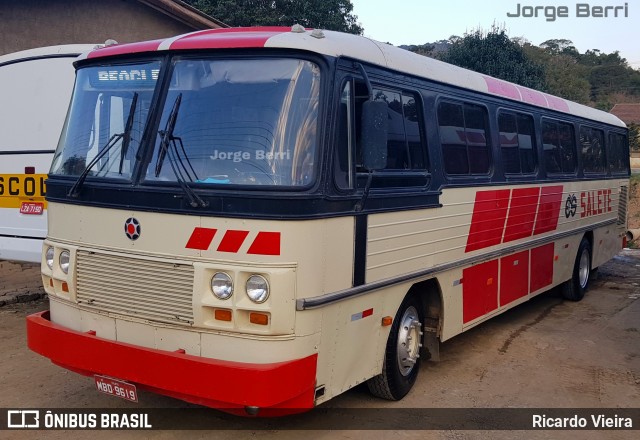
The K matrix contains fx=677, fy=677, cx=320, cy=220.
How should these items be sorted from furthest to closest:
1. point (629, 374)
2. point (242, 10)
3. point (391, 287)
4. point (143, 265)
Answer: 1. point (242, 10)
2. point (629, 374)
3. point (391, 287)
4. point (143, 265)

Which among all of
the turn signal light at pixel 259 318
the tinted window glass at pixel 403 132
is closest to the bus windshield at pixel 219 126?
the turn signal light at pixel 259 318

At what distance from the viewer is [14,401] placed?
18.1 feet

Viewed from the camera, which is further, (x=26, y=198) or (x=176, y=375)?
(x=26, y=198)

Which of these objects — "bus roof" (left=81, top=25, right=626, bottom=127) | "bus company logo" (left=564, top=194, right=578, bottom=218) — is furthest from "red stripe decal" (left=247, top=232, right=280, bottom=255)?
"bus company logo" (left=564, top=194, right=578, bottom=218)

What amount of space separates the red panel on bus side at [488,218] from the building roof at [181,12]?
986 centimetres

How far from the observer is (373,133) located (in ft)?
15.2

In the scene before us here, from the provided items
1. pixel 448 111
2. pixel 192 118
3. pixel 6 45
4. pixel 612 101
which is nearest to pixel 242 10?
pixel 6 45

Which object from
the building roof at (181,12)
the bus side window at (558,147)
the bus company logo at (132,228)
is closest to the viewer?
the bus company logo at (132,228)

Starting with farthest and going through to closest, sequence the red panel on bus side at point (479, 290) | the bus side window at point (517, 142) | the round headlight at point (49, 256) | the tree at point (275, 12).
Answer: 1. the tree at point (275, 12)
2. the bus side window at point (517, 142)
3. the red panel on bus side at point (479, 290)
4. the round headlight at point (49, 256)

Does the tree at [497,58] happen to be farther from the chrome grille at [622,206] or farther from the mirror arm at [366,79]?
the mirror arm at [366,79]

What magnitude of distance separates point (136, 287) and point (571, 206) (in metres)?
7.13

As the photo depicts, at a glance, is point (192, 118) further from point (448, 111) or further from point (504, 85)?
point (504, 85)

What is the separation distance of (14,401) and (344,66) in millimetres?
3774

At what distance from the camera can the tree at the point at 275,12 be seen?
24047mm
